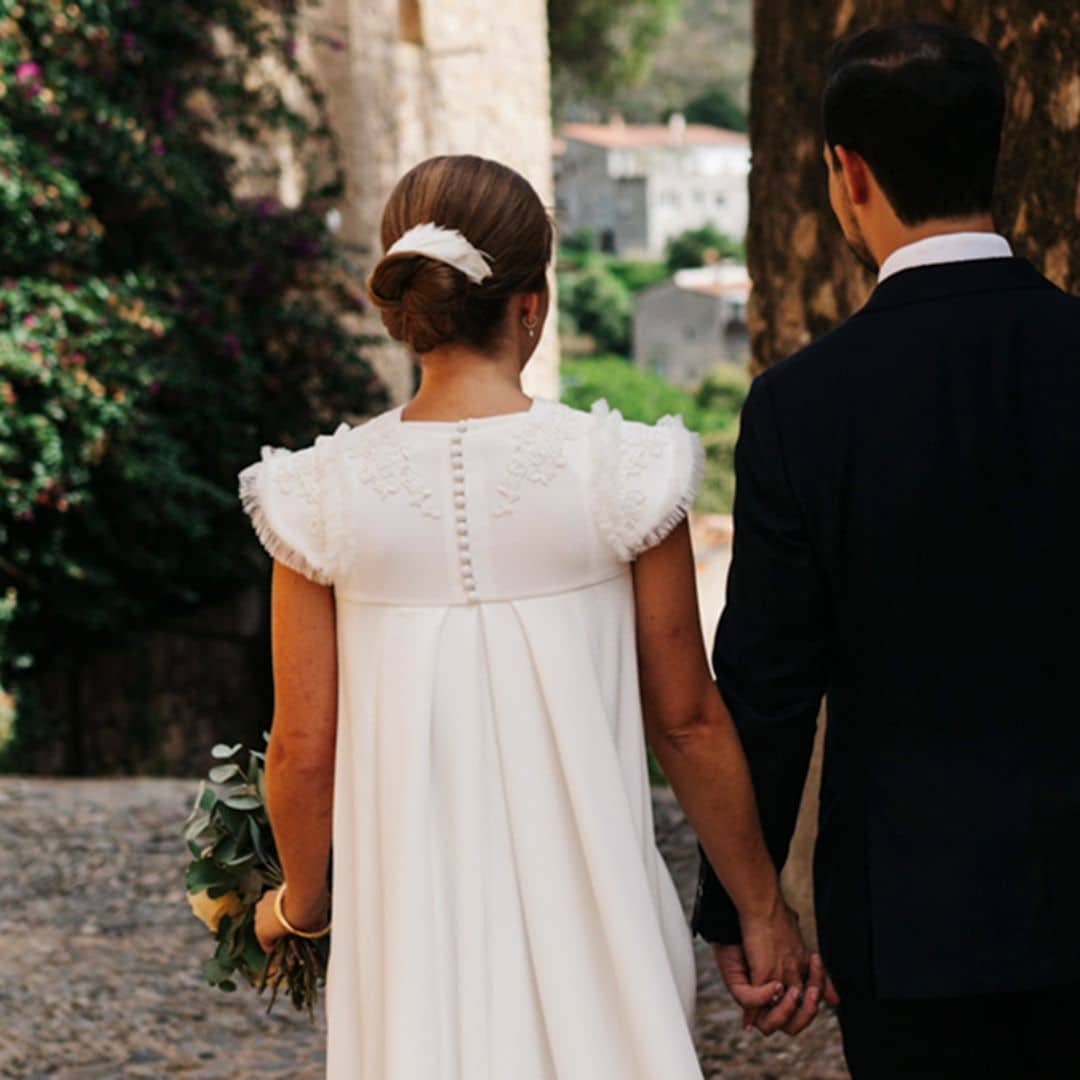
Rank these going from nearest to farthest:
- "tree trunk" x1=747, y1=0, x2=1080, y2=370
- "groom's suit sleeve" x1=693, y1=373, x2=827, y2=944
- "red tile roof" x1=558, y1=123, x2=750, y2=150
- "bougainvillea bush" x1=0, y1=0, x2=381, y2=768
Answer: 1. "groom's suit sleeve" x1=693, y1=373, x2=827, y2=944
2. "tree trunk" x1=747, y1=0, x2=1080, y2=370
3. "bougainvillea bush" x1=0, y1=0, x2=381, y2=768
4. "red tile roof" x1=558, y1=123, x2=750, y2=150

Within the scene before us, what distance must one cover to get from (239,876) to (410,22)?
44.8ft

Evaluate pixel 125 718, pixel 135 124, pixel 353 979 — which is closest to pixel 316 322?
pixel 135 124

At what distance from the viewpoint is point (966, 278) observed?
1946mm

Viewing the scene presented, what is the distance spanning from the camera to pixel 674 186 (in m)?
66.4

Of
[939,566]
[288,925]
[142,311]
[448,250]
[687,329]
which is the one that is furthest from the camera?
[687,329]

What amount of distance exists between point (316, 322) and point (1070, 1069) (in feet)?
32.0

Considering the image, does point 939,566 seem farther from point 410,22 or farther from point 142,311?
point 410,22

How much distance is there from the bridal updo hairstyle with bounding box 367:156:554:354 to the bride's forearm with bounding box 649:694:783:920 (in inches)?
20.4

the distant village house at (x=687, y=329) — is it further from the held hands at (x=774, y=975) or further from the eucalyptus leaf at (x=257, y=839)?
the held hands at (x=774, y=975)

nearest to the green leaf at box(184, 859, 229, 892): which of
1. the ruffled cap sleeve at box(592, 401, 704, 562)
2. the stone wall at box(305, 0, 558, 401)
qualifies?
the ruffled cap sleeve at box(592, 401, 704, 562)

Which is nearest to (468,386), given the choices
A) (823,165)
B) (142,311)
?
(823,165)

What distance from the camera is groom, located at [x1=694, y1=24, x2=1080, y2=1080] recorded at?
1.89 m

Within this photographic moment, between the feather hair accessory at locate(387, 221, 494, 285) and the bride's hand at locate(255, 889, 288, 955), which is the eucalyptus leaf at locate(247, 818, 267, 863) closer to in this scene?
the bride's hand at locate(255, 889, 288, 955)

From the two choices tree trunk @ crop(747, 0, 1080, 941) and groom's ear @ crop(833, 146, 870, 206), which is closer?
groom's ear @ crop(833, 146, 870, 206)
